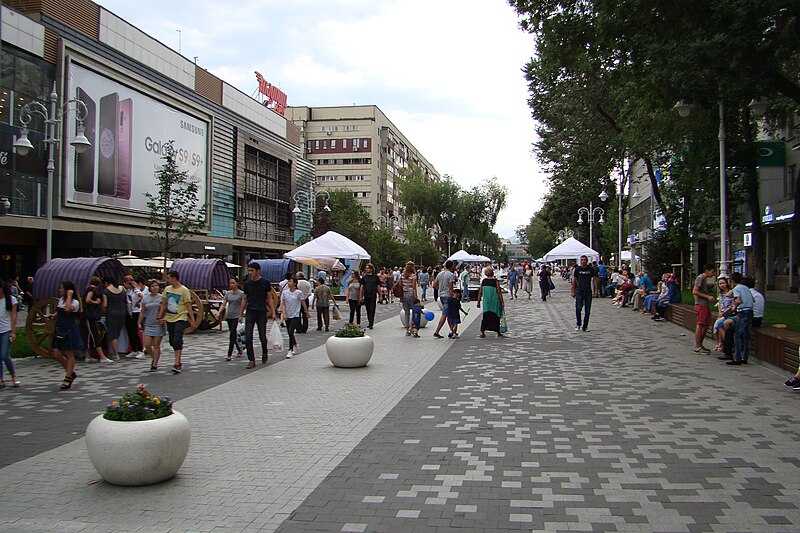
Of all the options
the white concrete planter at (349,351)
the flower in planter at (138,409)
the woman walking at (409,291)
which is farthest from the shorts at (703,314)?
the flower in planter at (138,409)

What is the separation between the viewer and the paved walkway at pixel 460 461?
4660mm

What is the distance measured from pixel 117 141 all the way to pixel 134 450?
34222 millimetres

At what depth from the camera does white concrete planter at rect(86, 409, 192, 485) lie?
527 centimetres

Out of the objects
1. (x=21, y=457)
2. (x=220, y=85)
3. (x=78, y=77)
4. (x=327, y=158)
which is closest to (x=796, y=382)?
(x=21, y=457)

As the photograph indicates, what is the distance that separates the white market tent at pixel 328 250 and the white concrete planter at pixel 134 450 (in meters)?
17.4

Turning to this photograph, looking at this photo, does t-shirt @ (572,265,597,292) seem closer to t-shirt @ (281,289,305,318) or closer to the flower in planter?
t-shirt @ (281,289,305,318)

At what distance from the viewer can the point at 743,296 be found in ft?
39.5

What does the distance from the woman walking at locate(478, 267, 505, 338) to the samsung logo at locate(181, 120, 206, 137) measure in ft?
105

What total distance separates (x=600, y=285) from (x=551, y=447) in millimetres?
31499

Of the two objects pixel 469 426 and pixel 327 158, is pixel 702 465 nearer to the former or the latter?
pixel 469 426

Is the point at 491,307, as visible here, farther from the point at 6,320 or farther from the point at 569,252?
the point at 569,252

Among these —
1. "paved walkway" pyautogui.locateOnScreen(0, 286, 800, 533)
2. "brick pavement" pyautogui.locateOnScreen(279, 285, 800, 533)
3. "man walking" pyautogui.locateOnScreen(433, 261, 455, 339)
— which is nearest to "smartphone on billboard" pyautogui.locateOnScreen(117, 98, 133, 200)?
"man walking" pyautogui.locateOnScreen(433, 261, 455, 339)

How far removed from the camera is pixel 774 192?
108 ft

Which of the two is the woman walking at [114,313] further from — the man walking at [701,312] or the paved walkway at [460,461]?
the man walking at [701,312]
